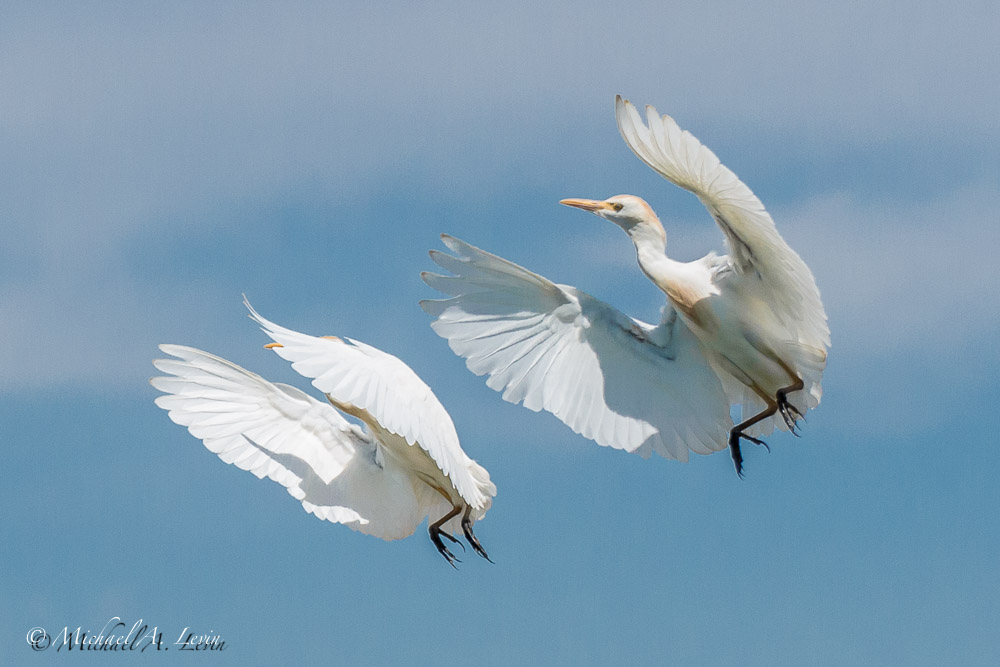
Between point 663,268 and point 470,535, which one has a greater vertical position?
point 663,268

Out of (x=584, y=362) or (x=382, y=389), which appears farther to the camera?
(x=584, y=362)

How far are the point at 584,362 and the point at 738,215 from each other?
2.88 m

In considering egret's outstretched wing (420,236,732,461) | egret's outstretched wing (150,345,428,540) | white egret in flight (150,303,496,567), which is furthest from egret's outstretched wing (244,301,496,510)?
egret's outstretched wing (150,345,428,540)

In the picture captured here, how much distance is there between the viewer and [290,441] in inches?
730

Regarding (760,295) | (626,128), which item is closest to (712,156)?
(626,128)

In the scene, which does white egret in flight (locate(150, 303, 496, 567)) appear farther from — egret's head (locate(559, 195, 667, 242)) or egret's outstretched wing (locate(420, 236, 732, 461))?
egret's head (locate(559, 195, 667, 242))

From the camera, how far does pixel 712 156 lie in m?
15.2

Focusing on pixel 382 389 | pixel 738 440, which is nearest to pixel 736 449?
pixel 738 440

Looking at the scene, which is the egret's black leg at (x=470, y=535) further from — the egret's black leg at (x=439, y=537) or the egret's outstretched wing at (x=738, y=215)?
the egret's outstretched wing at (x=738, y=215)

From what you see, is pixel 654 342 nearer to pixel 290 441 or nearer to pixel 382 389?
pixel 382 389

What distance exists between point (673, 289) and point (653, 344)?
1.07 m

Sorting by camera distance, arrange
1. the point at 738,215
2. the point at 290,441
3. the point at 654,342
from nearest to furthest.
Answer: the point at 738,215
the point at 654,342
the point at 290,441

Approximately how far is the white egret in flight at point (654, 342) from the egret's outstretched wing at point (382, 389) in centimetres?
64

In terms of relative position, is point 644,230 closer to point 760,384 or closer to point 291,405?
point 760,384
